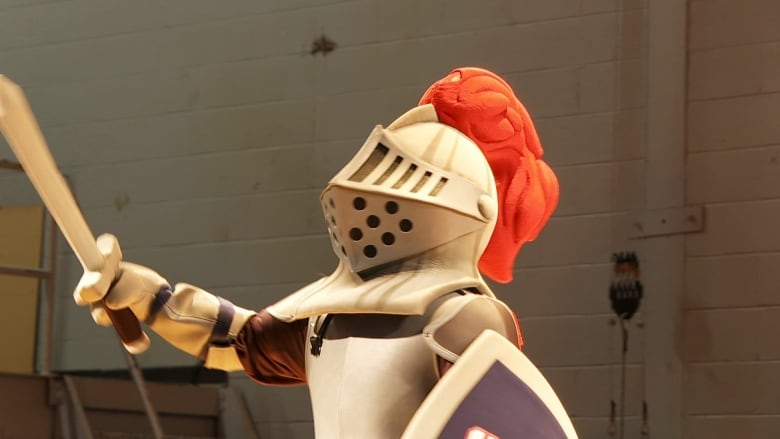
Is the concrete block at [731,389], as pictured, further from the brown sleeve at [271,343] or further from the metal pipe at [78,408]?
the brown sleeve at [271,343]

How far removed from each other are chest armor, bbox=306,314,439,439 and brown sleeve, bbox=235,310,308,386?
0.54 ft

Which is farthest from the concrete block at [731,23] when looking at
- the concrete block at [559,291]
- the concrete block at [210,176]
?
the concrete block at [210,176]

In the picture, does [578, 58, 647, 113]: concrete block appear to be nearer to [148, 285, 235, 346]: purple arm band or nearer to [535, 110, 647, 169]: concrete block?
[535, 110, 647, 169]: concrete block

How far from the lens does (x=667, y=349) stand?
389cm

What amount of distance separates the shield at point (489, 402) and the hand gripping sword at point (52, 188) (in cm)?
52

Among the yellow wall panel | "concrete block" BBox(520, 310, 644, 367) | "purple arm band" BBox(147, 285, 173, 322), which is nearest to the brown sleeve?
"purple arm band" BBox(147, 285, 173, 322)

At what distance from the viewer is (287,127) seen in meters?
4.51

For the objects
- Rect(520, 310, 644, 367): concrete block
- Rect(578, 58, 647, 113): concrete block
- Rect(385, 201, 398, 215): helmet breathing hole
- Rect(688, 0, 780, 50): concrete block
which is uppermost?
Rect(688, 0, 780, 50): concrete block

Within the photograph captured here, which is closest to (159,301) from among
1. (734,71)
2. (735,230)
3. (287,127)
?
(735,230)

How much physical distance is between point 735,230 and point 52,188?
2475mm

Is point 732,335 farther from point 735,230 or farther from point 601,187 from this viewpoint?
point 601,187

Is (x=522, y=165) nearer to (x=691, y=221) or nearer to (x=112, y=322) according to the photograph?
(x=112, y=322)

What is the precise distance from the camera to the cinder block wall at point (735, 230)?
382cm

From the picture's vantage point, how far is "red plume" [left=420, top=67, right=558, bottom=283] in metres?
2.11
